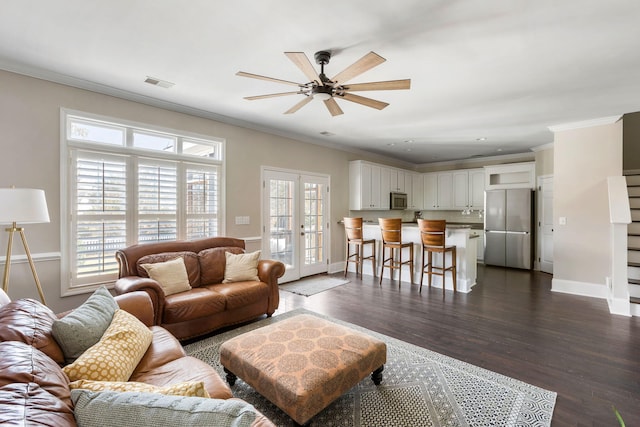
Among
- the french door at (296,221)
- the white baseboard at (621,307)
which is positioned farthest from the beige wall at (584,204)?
the french door at (296,221)

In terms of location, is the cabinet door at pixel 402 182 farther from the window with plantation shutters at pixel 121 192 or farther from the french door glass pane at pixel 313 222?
the window with plantation shutters at pixel 121 192

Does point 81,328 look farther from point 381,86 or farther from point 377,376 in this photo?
point 381,86

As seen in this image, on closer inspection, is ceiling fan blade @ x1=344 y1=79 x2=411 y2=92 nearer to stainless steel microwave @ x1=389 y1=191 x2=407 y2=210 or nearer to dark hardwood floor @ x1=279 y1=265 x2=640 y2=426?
dark hardwood floor @ x1=279 y1=265 x2=640 y2=426

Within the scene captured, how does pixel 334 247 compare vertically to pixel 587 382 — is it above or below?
above

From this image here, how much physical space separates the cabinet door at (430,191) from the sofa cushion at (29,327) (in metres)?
8.08

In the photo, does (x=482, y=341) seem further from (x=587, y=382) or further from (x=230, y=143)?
(x=230, y=143)

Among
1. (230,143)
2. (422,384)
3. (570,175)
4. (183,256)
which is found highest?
(230,143)

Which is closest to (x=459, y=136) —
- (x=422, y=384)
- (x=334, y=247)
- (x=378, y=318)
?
(x=334, y=247)

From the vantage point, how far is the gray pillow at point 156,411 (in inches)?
31.9

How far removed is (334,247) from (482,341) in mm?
3551

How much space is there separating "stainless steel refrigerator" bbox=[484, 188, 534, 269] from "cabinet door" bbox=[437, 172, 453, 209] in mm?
1185

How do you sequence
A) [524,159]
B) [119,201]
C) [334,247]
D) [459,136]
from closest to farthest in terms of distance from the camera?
[119,201] → [459,136] → [334,247] → [524,159]

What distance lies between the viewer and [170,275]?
3.12m

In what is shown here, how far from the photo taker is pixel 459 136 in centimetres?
538
